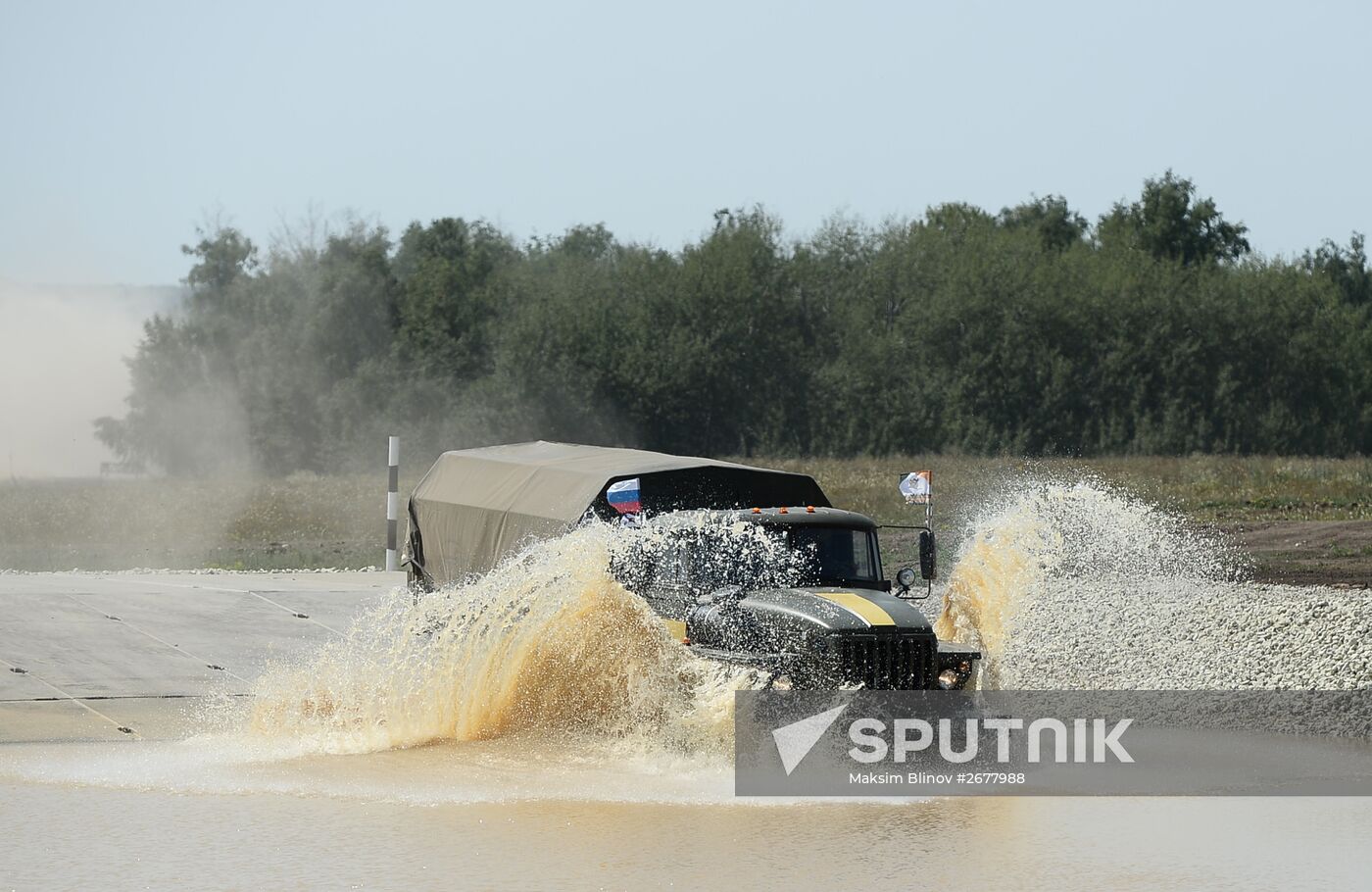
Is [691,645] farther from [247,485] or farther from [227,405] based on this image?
[227,405]

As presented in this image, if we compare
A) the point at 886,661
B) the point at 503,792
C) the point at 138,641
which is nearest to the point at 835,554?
the point at 886,661

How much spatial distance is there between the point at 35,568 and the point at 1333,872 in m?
26.6

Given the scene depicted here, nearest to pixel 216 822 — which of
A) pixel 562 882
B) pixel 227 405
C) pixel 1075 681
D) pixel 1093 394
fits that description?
pixel 562 882

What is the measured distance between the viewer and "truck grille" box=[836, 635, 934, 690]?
38.1ft

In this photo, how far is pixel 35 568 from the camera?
30672 millimetres

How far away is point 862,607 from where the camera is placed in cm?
1204

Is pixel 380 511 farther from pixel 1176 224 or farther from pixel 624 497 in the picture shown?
pixel 1176 224

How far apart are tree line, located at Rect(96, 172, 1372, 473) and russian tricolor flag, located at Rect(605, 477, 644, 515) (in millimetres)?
52927

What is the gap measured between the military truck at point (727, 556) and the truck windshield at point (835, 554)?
0.04 ft

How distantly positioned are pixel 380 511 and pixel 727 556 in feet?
110

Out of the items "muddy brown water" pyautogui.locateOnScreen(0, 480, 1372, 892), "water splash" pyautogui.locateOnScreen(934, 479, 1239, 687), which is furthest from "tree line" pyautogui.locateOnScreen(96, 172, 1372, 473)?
"muddy brown water" pyautogui.locateOnScreen(0, 480, 1372, 892)

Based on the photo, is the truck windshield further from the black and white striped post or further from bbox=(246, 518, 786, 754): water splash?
the black and white striped post

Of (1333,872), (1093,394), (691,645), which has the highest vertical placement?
(1093,394)
